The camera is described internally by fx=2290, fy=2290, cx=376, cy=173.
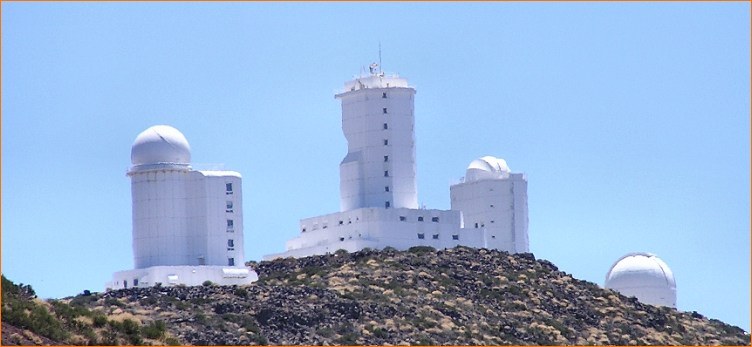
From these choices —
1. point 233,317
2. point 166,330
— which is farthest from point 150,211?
point 166,330

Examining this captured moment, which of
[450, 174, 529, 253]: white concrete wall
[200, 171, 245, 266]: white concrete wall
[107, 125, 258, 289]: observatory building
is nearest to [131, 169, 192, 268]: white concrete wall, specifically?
[107, 125, 258, 289]: observatory building

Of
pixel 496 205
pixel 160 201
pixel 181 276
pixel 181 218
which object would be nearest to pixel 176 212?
pixel 181 218

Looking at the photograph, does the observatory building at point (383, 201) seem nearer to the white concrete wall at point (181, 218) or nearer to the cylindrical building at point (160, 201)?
the white concrete wall at point (181, 218)

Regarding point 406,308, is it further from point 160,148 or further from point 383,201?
point 383,201

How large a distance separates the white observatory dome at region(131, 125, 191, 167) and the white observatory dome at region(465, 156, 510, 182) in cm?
1624

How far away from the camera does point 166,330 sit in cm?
7194

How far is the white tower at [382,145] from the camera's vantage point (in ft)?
322

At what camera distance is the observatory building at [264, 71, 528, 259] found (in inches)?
3782

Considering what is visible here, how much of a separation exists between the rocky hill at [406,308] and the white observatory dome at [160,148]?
5.90m

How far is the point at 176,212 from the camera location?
9062 cm

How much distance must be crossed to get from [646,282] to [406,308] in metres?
20.8

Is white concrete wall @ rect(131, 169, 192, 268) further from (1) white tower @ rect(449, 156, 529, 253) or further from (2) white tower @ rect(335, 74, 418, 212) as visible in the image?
(1) white tower @ rect(449, 156, 529, 253)

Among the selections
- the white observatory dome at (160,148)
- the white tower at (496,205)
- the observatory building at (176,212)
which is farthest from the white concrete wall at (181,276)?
the white tower at (496,205)

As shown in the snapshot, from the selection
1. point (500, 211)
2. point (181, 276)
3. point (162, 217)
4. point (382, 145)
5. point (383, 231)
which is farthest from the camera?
point (500, 211)
